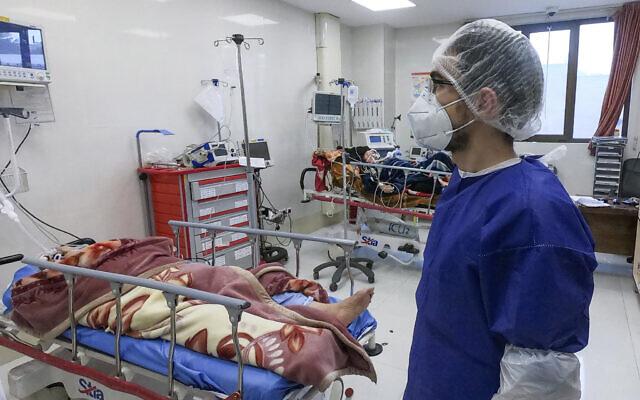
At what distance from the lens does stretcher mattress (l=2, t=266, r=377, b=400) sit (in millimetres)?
1272

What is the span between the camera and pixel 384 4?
4.82 meters

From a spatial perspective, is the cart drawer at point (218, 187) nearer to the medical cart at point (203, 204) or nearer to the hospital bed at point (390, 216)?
the medical cart at point (203, 204)

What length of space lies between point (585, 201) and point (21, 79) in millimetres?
4341

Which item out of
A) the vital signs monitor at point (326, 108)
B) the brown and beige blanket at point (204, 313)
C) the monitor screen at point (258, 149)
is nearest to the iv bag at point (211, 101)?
the monitor screen at point (258, 149)

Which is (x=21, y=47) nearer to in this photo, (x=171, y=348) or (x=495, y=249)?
(x=171, y=348)

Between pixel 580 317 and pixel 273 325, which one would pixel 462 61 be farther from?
pixel 273 325

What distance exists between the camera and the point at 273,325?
145 centimetres

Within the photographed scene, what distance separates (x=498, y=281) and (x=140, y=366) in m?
1.30

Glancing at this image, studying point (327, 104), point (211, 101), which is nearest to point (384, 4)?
point (327, 104)

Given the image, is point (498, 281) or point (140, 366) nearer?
point (498, 281)

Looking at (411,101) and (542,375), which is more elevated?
(411,101)

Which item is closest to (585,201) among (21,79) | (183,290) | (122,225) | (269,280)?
(269,280)

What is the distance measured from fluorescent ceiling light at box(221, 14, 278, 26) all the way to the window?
11.3 feet

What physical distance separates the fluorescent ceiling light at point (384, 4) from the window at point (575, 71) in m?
1.86
